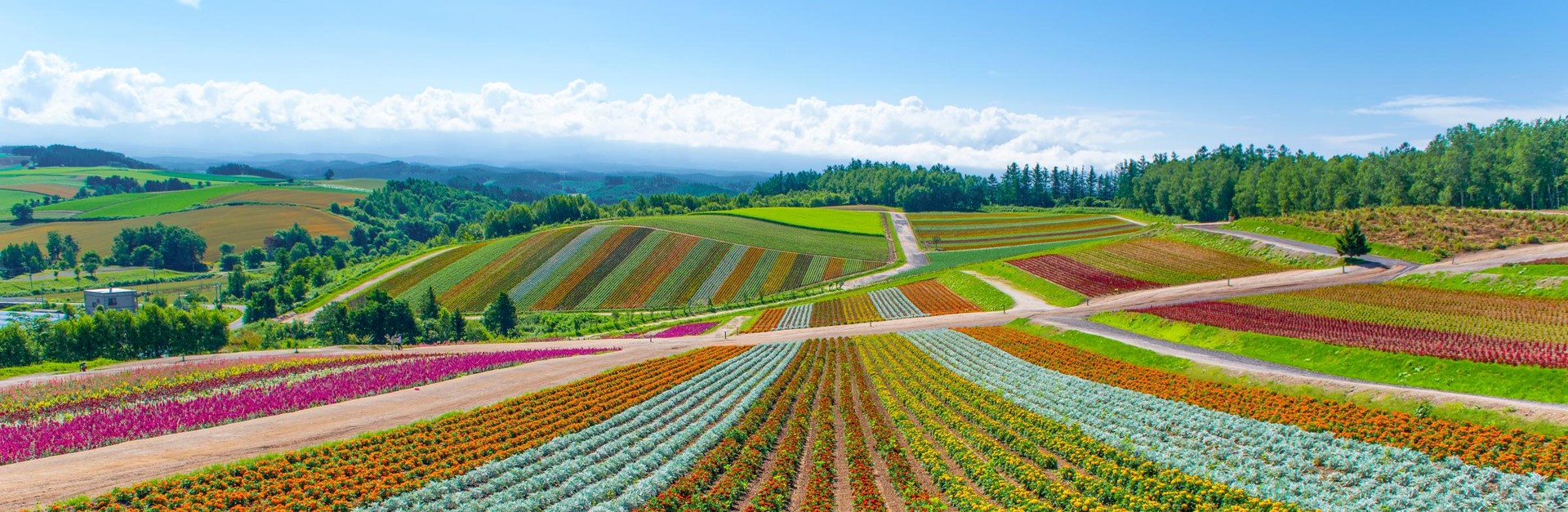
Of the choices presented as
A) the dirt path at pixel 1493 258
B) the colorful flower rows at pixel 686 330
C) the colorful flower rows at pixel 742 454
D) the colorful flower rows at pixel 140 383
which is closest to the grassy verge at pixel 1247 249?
the dirt path at pixel 1493 258

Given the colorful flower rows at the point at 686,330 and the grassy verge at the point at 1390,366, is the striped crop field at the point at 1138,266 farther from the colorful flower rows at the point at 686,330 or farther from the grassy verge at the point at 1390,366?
the colorful flower rows at the point at 686,330

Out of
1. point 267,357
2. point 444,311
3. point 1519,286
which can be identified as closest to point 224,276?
point 444,311

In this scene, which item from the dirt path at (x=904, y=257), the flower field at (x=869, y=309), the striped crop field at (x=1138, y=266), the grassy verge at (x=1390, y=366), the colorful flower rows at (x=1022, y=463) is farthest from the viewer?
the dirt path at (x=904, y=257)

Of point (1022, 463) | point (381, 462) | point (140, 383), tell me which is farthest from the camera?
point (140, 383)

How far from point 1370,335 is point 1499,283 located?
869 inches

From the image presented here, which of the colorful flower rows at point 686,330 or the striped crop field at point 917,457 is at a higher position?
the striped crop field at point 917,457

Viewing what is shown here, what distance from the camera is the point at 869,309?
73.3 m

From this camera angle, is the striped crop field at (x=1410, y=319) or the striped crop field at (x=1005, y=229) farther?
the striped crop field at (x=1005, y=229)

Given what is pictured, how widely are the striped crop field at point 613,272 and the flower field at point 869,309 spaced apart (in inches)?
583

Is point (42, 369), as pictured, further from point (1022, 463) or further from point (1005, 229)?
point (1005, 229)

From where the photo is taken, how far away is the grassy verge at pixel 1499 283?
157ft

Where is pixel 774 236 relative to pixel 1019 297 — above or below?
above

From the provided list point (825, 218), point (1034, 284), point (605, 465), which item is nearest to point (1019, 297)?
point (1034, 284)

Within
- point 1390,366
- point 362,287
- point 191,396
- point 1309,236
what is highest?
point 1309,236
